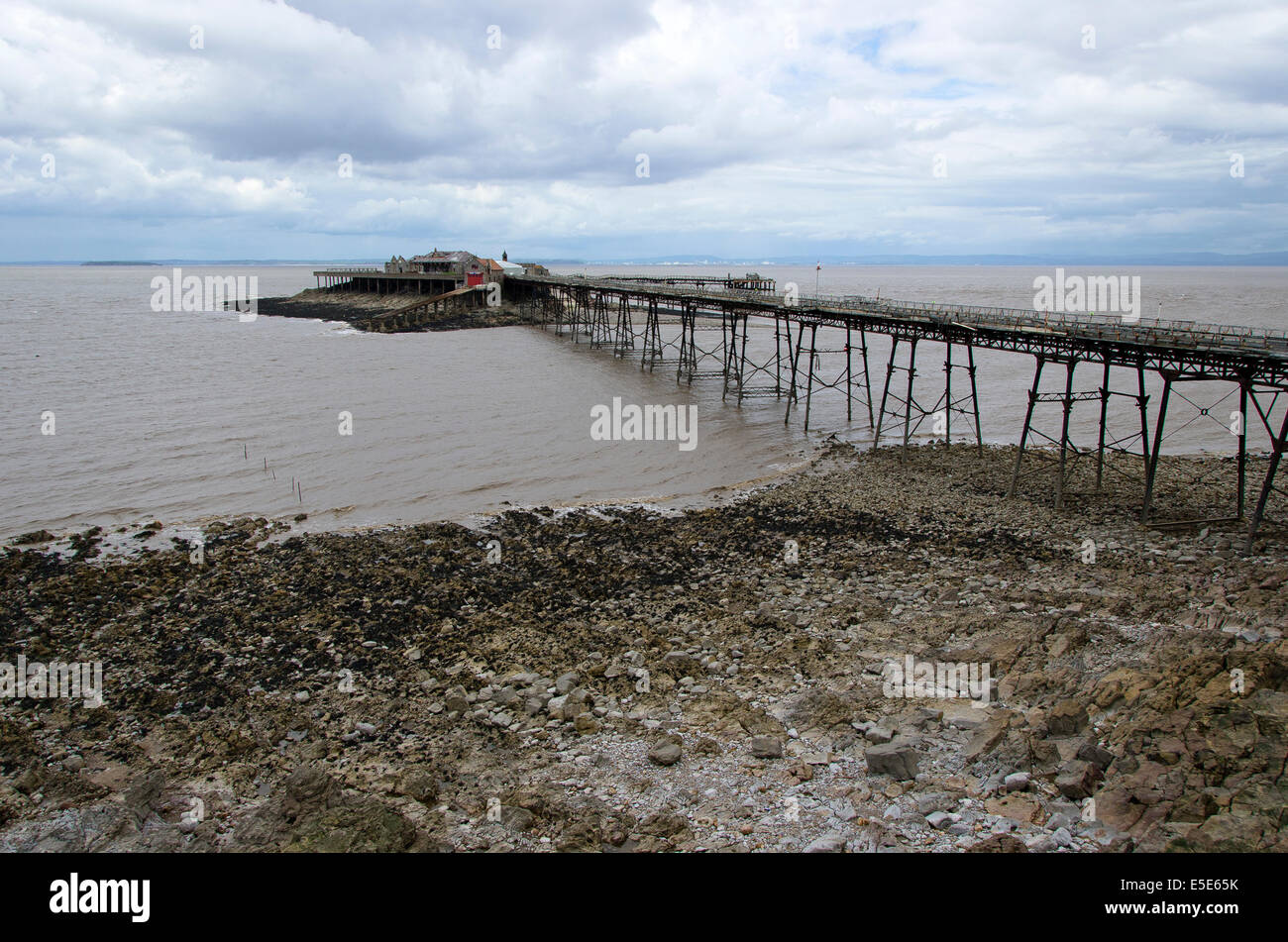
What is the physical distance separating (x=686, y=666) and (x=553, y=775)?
3723mm

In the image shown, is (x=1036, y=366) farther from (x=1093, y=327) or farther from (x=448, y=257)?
(x=448, y=257)

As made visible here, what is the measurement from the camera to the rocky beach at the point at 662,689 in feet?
31.0

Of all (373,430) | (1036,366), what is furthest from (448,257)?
(1036,366)

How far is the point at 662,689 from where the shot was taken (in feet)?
43.2

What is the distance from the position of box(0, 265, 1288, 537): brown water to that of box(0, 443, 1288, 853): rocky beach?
4.07 m

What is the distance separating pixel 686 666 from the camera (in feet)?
45.4

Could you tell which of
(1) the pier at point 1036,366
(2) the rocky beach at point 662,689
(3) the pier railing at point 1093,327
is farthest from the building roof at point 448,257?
(2) the rocky beach at point 662,689

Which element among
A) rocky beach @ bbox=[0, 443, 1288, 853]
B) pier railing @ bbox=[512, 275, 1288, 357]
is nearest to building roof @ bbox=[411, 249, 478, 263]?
pier railing @ bbox=[512, 275, 1288, 357]

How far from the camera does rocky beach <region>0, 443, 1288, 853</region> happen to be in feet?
31.0

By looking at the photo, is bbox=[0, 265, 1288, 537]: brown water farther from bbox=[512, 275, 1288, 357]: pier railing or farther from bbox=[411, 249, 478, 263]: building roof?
bbox=[411, 249, 478, 263]: building roof

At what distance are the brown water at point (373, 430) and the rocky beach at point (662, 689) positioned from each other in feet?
13.3

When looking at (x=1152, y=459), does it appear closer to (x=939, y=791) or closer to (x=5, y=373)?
(x=939, y=791)

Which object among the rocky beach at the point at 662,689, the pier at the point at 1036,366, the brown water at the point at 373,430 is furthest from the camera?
the brown water at the point at 373,430

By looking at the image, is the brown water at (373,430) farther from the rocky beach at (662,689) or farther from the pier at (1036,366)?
the rocky beach at (662,689)
